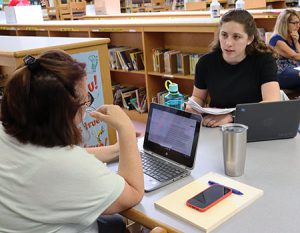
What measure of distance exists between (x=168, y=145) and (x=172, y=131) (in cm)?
6

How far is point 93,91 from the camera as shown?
2.09 meters

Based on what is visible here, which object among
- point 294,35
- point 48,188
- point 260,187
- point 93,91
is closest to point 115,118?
point 48,188

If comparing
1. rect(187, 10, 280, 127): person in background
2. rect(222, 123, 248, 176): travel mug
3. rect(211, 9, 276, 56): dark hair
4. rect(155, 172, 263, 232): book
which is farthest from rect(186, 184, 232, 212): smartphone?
rect(211, 9, 276, 56): dark hair

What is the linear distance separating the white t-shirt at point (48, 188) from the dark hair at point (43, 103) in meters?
0.03

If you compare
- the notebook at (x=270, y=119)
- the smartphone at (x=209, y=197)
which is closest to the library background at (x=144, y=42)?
the notebook at (x=270, y=119)

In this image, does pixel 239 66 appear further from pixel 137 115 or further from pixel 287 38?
pixel 137 115

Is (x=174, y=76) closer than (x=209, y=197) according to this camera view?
No

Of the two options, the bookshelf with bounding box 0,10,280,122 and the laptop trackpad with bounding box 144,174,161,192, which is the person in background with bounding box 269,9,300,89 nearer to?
the bookshelf with bounding box 0,10,280,122

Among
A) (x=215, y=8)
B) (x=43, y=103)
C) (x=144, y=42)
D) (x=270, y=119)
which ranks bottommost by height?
(x=270, y=119)

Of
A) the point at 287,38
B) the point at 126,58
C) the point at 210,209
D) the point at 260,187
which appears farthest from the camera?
the point at 126,58

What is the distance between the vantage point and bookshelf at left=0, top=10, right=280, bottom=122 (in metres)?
3.73

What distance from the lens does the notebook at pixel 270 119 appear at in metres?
1.49

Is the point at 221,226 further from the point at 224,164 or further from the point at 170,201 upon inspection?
the point at 224,164

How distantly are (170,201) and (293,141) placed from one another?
70 centimetres
